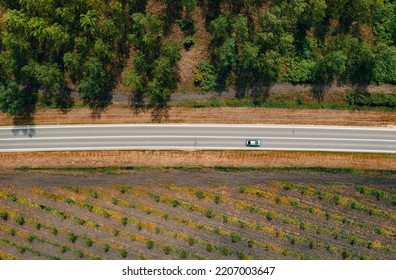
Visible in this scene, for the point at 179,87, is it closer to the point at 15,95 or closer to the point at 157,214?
the point at 157,214

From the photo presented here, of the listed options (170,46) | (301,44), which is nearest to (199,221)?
(170,46)

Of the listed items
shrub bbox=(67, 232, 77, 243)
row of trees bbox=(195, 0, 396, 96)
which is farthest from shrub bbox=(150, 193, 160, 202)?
row of trees bbox=(195, 0, 396, 96)

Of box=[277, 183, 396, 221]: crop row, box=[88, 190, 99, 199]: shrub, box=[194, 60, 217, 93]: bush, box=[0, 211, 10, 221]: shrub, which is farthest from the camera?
box=[194, 60, 217, 93]: bush

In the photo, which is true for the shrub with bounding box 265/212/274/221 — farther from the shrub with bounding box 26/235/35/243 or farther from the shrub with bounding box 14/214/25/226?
the shrub with bounding box 14/214/25/226

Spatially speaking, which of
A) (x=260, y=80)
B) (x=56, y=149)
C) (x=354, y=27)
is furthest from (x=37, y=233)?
(x=354, y=27)

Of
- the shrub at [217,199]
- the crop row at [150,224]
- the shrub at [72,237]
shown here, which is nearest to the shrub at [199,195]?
the shrub at [217,199]

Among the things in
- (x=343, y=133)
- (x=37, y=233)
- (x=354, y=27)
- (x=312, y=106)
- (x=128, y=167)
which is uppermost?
(x=354, y=27)

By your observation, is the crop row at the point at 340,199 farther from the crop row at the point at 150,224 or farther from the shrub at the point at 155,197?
the shrub at the point at 155,197
